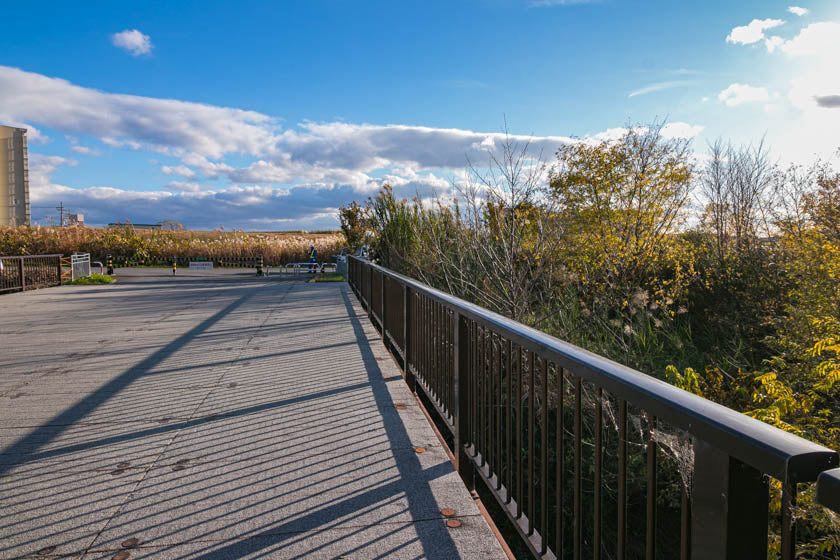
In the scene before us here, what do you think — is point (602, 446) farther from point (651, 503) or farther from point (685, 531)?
point (685, 531)

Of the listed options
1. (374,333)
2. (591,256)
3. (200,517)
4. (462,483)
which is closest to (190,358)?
(374,333)

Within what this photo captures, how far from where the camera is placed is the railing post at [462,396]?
3.24m

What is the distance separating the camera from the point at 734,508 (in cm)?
112

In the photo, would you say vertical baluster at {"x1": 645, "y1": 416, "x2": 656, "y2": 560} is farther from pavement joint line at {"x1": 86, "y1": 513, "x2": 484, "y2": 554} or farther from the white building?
the white building

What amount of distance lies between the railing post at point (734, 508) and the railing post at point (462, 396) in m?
2.13

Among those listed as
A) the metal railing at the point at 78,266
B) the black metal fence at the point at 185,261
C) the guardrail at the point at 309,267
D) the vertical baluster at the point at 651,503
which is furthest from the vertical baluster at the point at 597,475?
the black metal fence at the point at 185,261

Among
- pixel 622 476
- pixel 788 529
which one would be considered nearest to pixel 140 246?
pixel 622 476

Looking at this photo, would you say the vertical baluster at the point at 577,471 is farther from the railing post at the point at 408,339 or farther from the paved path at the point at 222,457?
the railing post at the point at 408,339

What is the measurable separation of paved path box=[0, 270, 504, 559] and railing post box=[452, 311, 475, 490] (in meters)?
0.10

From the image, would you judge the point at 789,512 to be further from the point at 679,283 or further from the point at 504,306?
the point at 679,283

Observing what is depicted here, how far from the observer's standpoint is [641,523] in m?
5.30

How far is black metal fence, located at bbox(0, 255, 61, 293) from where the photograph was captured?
16188 millimetres

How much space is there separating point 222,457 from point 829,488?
3421 millimetres

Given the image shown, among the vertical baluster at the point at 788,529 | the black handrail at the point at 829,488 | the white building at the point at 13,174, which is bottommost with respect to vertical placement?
the vertical baluster at the point at 788,529
